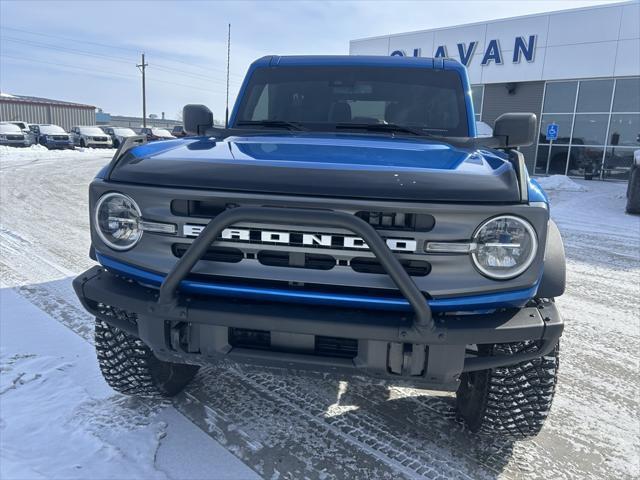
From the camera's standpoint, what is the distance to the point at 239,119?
3.48m

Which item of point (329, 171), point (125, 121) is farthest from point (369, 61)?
point (125, 121)

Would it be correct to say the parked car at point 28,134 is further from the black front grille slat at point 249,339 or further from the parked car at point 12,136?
the black front grille slat at point 249,339

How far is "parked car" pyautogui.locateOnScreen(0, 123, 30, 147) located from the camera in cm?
2389

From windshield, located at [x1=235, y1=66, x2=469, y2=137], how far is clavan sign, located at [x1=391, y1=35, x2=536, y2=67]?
18873 millimetres

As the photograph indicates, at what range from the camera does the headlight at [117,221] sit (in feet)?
6.78

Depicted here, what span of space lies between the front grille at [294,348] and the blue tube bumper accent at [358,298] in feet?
0.46

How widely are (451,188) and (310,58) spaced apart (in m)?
2.22

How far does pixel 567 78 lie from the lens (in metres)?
18.8

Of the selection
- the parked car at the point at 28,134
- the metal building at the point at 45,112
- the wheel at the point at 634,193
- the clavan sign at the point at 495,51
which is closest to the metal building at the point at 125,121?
the metal building at the point at 45,112

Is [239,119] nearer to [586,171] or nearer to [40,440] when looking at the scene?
[40,440]

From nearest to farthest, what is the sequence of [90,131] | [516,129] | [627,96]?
[516,129], [627,96], [90,131]

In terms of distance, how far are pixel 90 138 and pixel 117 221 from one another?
93.7ft

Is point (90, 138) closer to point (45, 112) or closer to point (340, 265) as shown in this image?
point (340, 265)

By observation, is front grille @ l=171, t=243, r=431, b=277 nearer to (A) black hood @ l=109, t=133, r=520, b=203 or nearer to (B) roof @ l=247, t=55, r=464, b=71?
(A) black hood @ l=109, t=133, r=520, b=203
